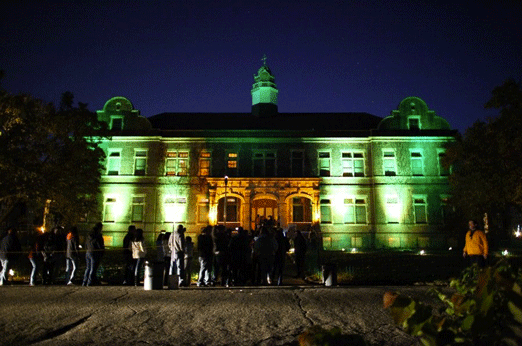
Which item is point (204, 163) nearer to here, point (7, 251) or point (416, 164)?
point (416, 164)

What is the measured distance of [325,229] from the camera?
1275 inches

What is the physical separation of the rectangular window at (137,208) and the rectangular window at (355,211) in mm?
17349

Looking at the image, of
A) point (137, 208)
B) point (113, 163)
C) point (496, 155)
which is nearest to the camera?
point (496, 155)

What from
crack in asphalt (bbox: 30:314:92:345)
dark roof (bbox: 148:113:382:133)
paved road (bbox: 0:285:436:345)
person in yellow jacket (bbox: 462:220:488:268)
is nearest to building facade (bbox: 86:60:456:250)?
dark roof (bbox: 148:113:382:133)

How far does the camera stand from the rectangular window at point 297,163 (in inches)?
1336

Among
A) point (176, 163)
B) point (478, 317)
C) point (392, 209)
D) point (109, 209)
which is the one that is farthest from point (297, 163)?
point (478, 317)

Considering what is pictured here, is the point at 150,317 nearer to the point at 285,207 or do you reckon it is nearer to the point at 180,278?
the point at 180,278

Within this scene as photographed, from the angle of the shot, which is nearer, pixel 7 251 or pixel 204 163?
pixel 7 251

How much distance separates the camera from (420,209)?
32938 mm

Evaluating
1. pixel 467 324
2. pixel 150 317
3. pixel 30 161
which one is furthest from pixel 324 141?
pixel 467 324

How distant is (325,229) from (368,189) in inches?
205

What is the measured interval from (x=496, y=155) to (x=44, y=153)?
85.6 ft

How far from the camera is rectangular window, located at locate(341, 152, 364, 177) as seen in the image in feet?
111

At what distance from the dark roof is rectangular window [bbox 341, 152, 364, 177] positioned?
2.80 metres
